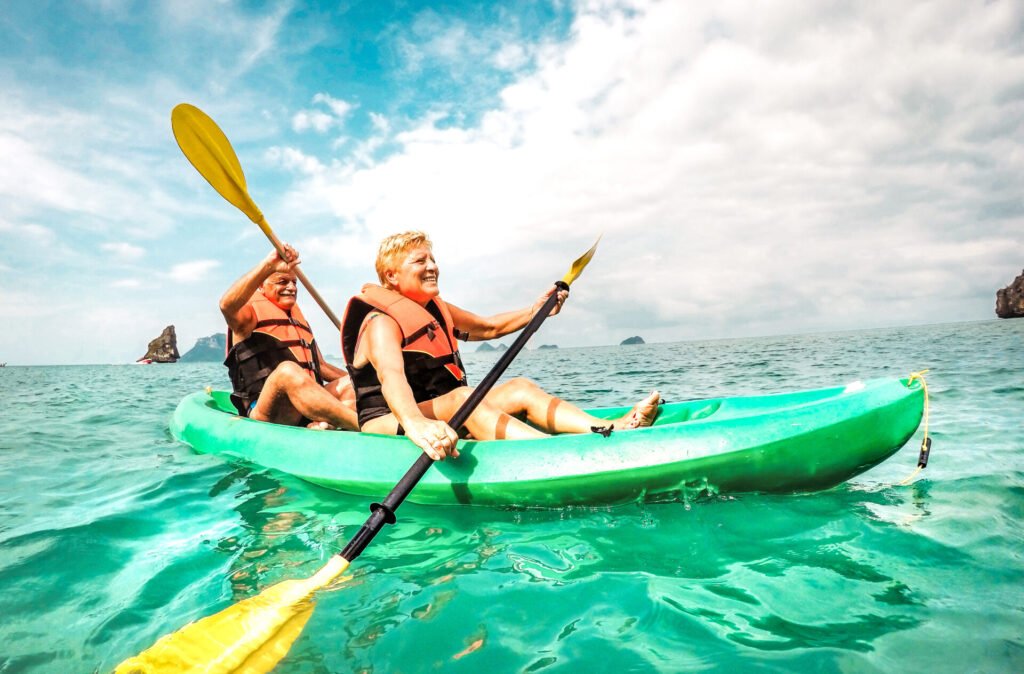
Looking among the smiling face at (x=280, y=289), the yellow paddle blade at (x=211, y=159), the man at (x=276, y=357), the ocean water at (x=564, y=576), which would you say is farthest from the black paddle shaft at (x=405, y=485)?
the yellow paddle blade at (x=211, y=159)

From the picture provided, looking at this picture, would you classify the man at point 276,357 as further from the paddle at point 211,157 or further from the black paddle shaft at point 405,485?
the black paddle shaft at point 405,485

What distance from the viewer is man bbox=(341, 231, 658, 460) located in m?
3.12

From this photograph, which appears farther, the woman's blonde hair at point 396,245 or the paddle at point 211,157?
the paddle at point 211,157

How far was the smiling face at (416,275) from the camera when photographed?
3332 millimetres

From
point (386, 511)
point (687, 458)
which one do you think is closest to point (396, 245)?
point (386, 511)

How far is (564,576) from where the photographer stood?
208 centimetres

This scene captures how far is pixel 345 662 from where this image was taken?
1.60 metres

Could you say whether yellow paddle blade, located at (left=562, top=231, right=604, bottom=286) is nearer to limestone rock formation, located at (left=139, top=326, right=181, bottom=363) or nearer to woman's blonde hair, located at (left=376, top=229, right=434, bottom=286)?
woman's blonde hair, located at (left=376, top=229, right=434, bottom=286)

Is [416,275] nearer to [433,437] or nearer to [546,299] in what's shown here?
[546,299]

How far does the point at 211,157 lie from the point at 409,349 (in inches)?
112

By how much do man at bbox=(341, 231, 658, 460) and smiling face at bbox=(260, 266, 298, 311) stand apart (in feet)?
5.98

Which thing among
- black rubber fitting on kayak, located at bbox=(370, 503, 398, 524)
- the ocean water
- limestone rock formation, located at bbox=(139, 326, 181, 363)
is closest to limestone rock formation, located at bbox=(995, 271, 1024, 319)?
the ocean water

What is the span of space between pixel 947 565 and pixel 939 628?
54 cm

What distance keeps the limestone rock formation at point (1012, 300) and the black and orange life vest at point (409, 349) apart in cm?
8236
